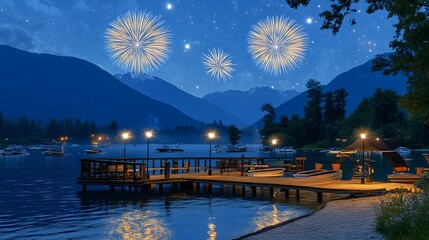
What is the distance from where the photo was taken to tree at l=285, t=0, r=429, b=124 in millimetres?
19547

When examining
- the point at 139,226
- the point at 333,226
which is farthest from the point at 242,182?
the point at 333,226

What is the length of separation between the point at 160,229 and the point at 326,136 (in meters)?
177

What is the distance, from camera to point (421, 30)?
62.7 ft

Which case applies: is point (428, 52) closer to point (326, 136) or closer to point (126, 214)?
point (126, 214)

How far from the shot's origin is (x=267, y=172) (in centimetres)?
3925

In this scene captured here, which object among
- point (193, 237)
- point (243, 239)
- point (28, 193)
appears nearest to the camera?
point (243, 239)

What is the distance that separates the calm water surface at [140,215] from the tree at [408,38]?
359 inches

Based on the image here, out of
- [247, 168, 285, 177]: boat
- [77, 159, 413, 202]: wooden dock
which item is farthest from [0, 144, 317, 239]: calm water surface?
[247, 168, 285, 177]: boat

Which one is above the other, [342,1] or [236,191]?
[342,1]

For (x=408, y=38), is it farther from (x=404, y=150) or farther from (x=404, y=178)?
(x=404, y=150)

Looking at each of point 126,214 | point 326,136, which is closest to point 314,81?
point 326,136

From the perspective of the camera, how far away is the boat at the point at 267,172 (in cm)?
3884

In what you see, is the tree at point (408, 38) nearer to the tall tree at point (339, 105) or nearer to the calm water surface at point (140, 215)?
the calm water surface at point (140, 215)

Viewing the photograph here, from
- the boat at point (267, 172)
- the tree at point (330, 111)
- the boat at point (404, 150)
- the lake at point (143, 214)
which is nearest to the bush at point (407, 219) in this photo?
the lake at point (143, 214)
